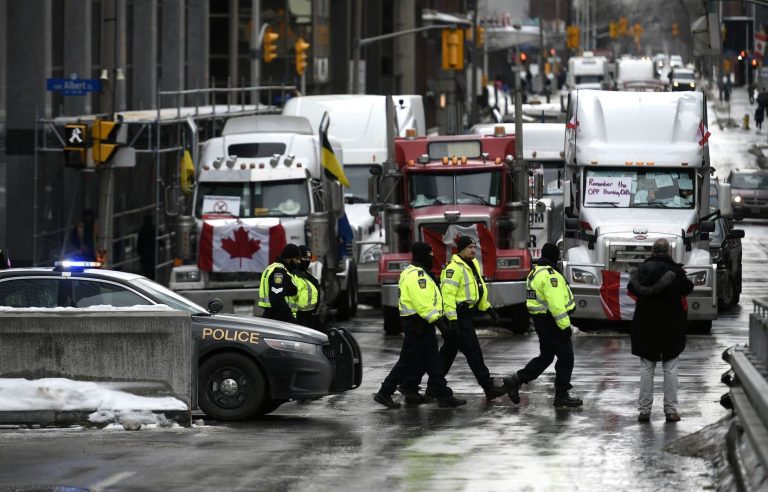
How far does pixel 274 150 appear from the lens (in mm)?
26484

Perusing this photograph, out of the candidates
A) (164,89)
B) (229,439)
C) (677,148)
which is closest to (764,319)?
(229,439)

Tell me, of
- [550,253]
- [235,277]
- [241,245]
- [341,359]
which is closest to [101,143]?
[241,245]

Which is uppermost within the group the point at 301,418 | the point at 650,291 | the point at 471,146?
the point at 471,146

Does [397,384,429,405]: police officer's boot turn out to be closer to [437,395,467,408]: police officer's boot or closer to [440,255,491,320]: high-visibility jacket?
[437,395,467,408]: police officer's boot

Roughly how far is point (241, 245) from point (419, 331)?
929cm

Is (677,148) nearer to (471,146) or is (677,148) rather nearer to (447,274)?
(471,146)

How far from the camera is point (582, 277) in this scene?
→ 2452 centimetres

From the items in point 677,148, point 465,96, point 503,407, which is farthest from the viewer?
point 465,96

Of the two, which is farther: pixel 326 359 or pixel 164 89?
pixel 164 89

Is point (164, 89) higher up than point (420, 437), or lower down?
higher up

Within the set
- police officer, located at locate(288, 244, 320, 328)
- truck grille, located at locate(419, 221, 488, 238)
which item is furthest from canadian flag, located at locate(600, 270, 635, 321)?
police officer, located at locate(288, 244, 320, 328)

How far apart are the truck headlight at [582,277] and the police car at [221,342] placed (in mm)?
9552

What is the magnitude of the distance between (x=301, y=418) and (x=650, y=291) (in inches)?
142

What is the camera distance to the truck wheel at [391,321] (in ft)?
81.7
